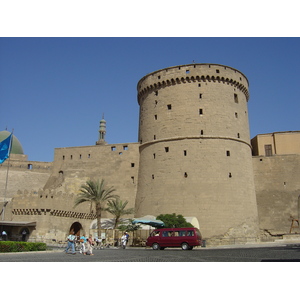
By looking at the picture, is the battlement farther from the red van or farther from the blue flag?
the red van

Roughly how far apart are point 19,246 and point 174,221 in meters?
11.2

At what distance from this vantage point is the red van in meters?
18.1

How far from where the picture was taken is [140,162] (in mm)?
31016

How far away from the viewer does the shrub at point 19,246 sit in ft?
49.5

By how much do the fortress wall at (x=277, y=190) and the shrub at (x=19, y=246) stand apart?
20.0m

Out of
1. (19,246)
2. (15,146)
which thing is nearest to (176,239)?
(19,246)

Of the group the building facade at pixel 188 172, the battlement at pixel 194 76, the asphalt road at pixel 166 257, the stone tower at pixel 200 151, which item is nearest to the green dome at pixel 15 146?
the building facade at pixel 188 172

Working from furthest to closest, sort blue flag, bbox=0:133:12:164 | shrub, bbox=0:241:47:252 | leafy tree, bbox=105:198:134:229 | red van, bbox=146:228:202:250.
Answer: leafy tree, bbox=105:198:134:229, blue flag, bbox=0:133:12:164, red van, bbox=146:228:202:250, shrub, bbox=0:241:47:252

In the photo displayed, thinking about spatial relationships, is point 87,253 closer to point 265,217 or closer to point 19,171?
point 265,217

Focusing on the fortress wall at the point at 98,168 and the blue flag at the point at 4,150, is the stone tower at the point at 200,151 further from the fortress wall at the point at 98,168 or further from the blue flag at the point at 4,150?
the blue flag at the point at 4,150

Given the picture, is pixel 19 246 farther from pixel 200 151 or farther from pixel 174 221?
pixel 200 151

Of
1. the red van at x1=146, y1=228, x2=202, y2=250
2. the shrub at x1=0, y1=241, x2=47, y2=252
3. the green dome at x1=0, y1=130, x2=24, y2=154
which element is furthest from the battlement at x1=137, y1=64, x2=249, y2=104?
the green dome at x1=0, y1=130, x2=24, y2=154

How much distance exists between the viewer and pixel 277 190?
100 feet

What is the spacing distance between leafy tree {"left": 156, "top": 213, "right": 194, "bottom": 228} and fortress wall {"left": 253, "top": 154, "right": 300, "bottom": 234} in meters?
9.27
